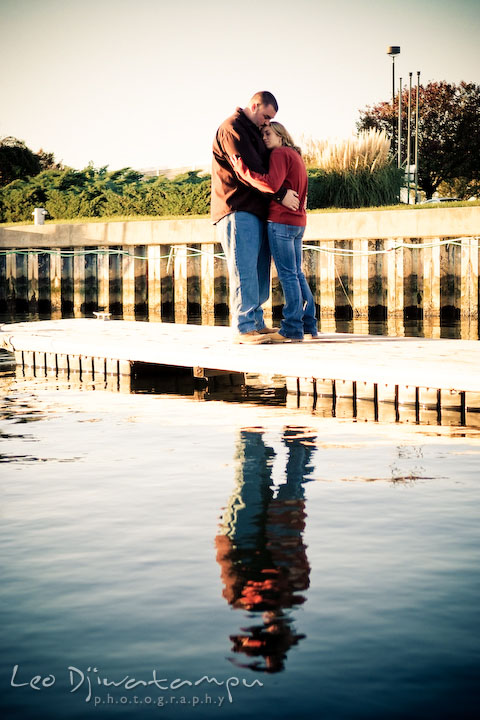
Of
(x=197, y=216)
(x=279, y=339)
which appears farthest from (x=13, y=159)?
(x=279, y=339)

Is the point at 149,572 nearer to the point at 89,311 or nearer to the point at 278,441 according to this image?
the point at 278,441

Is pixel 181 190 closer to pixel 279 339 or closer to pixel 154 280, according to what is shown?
pixel 154 280

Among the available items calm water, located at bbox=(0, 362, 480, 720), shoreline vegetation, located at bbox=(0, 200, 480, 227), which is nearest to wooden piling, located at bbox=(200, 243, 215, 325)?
shoreline vegetation, located at bbox=(0, 200, 480, 227)

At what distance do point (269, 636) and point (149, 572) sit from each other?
2.61 feet

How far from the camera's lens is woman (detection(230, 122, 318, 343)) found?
26.4 feet

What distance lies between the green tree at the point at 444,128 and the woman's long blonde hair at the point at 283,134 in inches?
1439

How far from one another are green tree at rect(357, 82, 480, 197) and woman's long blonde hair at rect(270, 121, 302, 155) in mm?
36540

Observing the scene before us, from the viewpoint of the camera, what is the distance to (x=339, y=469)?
602 centimetres

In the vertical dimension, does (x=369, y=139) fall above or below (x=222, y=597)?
above

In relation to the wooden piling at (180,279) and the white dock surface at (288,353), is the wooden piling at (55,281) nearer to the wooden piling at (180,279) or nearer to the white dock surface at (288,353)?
the wooden piling at (180,279)

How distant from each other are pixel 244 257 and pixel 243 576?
4.54 metres

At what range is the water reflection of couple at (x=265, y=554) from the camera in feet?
11.4

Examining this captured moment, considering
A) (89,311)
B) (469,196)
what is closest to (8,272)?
(89,311)

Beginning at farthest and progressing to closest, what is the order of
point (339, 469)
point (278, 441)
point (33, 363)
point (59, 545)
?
point (33, 363) → point (278, 441) → point (339, 469) → point (59, 545)
